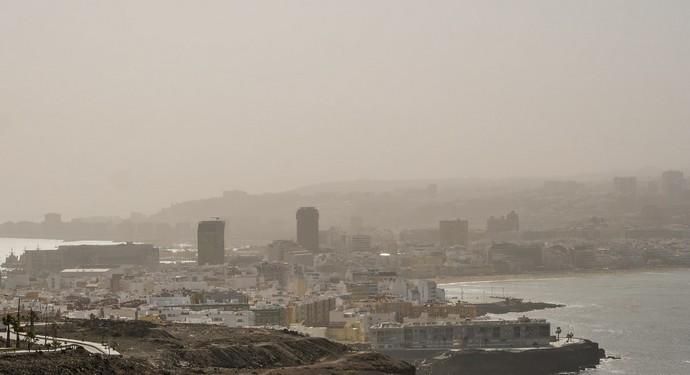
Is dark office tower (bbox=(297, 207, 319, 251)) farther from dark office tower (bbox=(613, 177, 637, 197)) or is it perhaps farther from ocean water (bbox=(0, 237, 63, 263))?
dark office tower (bbox=(613, 177, 637, 197))

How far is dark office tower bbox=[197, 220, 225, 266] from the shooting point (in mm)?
86062

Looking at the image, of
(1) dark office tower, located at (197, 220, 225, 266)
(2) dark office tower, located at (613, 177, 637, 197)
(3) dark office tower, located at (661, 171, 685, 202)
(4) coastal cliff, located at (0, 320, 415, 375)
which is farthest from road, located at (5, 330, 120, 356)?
(2) dark office tower, located at (613, 177, 637, 197)

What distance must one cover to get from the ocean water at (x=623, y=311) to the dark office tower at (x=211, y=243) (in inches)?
593

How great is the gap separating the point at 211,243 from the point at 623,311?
35617mm

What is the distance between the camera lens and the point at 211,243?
86500 mm

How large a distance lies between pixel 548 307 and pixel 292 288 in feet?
38.9

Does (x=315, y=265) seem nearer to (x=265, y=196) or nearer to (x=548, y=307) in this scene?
(x=548, y=307)

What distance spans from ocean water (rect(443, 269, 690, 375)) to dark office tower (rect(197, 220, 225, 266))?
15.1 meters

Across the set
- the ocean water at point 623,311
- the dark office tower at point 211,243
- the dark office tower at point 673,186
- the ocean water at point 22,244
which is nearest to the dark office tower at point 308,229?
the dark office tower at point 211,243

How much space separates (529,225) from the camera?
150 m

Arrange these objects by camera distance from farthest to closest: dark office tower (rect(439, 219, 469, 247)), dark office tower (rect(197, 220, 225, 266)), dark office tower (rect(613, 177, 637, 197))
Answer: dark office tower (rect(613, 177, 637, 197)) → dark office tower (rect(439, 219, 469, 247)) → dark office tower (rect(197, 220, 225, 266))

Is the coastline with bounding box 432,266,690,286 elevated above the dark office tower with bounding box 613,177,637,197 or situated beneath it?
situated beneath

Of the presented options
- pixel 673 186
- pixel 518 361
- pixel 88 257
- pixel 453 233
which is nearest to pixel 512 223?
pixel 453 233

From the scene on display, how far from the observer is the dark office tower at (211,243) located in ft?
282
